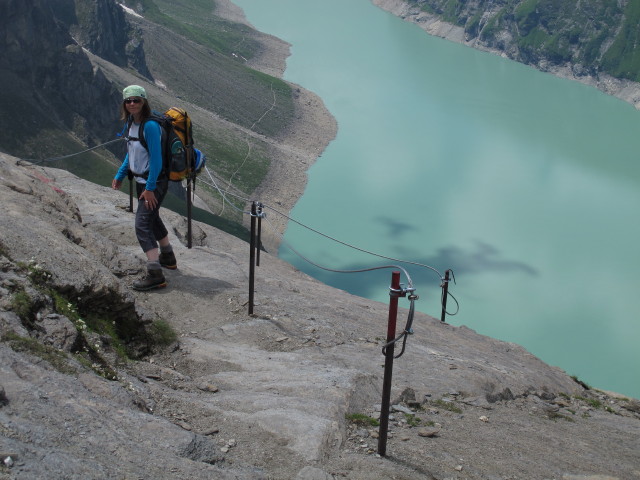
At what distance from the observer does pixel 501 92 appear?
107 metres

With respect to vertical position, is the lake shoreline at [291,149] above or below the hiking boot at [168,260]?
below

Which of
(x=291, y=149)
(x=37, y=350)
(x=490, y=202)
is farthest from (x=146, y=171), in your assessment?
(x=291, y=149)

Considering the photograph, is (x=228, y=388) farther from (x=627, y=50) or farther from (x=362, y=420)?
(x=627, y=50)

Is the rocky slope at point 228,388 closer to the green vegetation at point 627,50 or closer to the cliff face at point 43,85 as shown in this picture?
the cliff face at point 43,85

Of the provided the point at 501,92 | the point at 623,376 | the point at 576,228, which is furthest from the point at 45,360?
the point at 501,92

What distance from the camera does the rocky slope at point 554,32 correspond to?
424ft

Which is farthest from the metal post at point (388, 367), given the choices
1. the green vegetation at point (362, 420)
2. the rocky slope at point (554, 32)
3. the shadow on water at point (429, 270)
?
the rocky slope at point (554, 32)

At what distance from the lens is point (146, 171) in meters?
10.2

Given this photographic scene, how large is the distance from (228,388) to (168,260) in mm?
4040

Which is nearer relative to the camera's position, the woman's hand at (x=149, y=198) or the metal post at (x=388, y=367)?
the metal post at (x=388, y=367)

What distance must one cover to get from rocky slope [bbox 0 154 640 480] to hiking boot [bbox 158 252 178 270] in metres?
0.18

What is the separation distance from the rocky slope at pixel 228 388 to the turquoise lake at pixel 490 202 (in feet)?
9.28

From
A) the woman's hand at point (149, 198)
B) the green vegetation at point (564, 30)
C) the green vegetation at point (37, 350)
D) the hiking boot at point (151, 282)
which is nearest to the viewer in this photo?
the green vegetation at point (37, 350)

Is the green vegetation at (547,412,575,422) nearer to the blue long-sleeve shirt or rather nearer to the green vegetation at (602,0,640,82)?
the blue long-sleeve shirt
